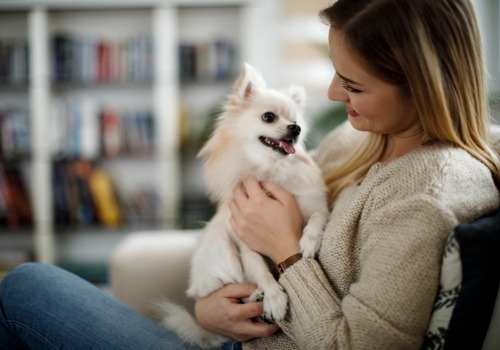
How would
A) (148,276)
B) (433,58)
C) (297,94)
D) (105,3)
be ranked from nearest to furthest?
(433,58) < (297,94) < (148,276) < (105,3)

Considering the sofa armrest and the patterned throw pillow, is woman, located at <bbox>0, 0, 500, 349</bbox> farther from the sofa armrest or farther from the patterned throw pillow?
the sofa armrest

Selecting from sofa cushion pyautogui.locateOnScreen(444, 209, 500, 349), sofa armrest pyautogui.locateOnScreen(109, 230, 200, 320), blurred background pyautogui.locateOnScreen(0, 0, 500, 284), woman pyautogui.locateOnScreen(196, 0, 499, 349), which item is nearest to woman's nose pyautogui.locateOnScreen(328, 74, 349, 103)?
woman pyautogui.locateOnScreen(196, 0, 499, 349)

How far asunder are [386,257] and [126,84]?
2.89 m

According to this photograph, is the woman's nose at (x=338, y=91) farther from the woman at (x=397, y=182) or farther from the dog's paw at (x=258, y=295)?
the dog's paw at (x=258, y=295)

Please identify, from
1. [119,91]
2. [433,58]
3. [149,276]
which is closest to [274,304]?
[433,58]

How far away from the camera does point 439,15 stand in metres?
0.91

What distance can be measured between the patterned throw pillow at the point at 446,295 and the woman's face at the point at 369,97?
1.10 feet

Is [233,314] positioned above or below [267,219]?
below

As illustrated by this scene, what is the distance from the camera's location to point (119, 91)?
3.53 metres

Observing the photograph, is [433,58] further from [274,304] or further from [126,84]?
[126,84]

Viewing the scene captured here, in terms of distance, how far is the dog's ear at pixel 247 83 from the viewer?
1.37 meters

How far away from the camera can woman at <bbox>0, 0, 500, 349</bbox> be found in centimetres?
81

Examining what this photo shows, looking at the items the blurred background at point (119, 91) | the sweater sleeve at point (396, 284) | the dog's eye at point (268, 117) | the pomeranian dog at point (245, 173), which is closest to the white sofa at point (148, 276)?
the pomeranian dog at point (245, 173)

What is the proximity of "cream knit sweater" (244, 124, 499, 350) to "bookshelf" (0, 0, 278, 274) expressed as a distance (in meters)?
2.42
